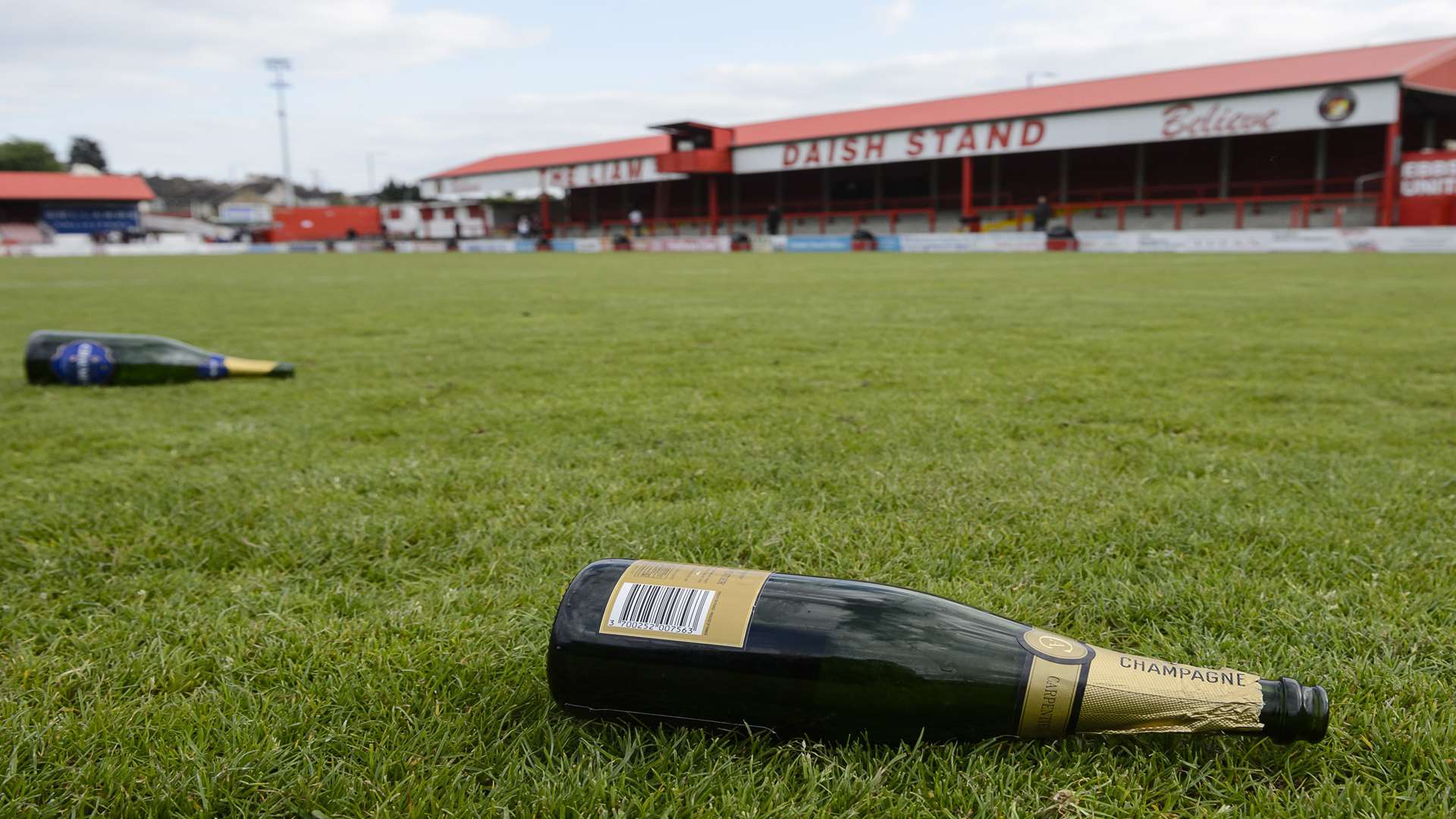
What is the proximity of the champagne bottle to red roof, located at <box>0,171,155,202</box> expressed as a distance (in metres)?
66.3

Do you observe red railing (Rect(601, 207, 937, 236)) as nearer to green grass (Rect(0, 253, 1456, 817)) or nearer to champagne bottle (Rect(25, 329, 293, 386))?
green grass (Rect(0, 253, 1456, 817))

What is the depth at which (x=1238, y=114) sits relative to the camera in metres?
25.6

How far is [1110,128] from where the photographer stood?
92.9ft

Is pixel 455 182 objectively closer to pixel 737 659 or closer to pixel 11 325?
pixel 11 325

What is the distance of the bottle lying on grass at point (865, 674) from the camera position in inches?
55.1

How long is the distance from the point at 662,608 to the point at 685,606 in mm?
36

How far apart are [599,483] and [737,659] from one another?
1647mm

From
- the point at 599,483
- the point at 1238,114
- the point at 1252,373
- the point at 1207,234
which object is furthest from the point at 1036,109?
the point at 599,483

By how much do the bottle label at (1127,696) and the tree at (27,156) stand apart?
104321 millimetres

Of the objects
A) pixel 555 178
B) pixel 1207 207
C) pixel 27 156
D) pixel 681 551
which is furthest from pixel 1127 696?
pixel 27 156

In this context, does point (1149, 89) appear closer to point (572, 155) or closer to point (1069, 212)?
point (1069, 212)

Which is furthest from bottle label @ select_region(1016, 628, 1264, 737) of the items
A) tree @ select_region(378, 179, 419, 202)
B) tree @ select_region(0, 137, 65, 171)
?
tree @ select_region(0, 137, 65, 171)

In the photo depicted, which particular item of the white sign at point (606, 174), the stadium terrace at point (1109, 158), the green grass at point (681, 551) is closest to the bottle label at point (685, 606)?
the green grass at point (681, 551)

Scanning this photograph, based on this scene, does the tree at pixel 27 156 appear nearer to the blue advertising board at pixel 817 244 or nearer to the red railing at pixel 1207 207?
the blue advertising board at pixel 817 244
